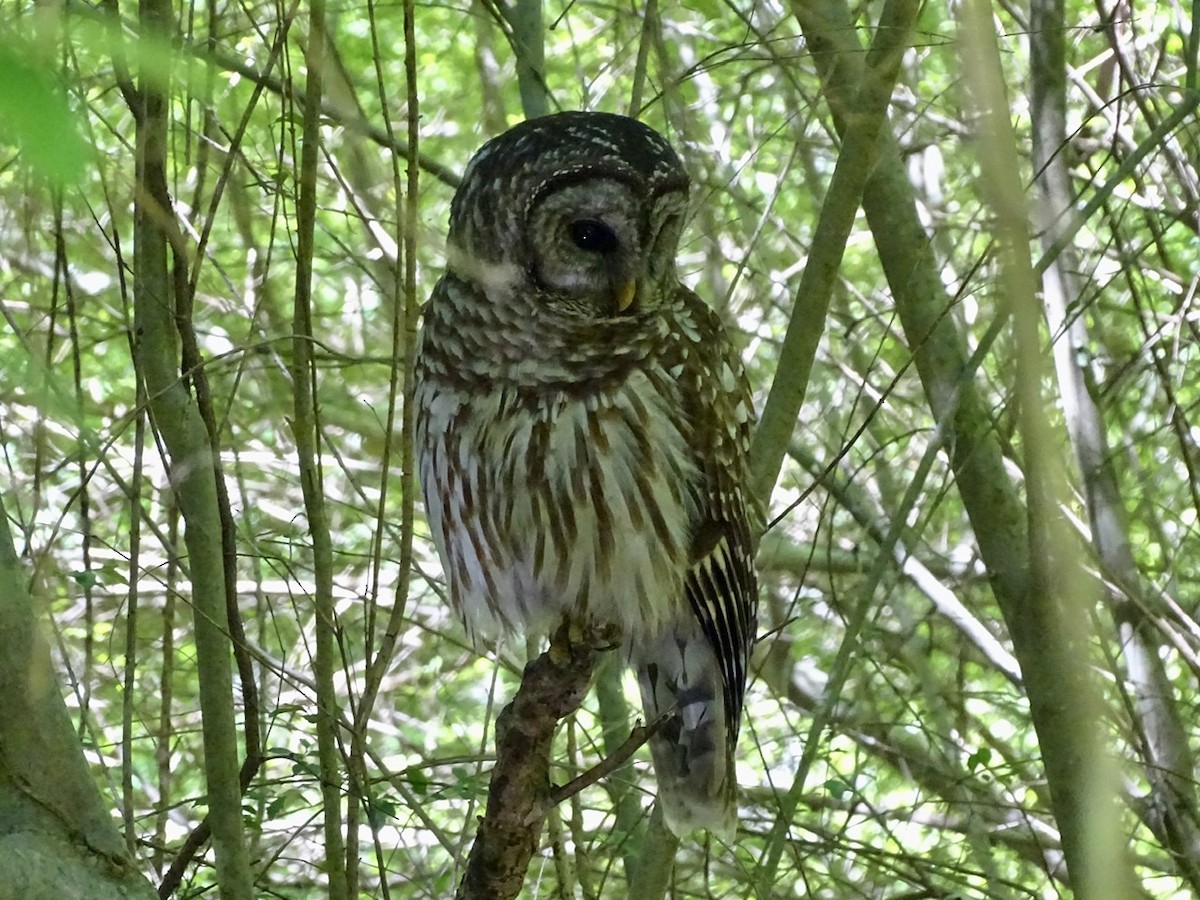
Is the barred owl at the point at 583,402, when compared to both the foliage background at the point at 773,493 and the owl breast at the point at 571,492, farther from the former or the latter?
the foliage background at the point at 773,493

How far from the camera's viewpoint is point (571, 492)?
219cm

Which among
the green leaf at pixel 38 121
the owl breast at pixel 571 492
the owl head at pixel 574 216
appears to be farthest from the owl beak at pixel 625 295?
the green leaf at pixel 38 121

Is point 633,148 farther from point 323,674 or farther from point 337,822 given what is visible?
point 337,822

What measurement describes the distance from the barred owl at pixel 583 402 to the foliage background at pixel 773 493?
174 mm

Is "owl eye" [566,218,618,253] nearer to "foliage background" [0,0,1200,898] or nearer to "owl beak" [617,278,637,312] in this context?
"owl beak" [617,278,637,312]

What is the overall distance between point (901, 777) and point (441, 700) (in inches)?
61.8

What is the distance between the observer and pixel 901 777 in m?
4.31

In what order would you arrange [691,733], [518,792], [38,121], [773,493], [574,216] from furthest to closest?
1. [773,493]
2. [691,733]
3. [574,216]
4. [518,792]
5. [38,121]

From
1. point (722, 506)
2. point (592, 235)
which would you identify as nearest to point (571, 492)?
point (722, 506)

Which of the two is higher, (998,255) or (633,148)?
(633,148)

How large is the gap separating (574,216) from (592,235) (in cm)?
4

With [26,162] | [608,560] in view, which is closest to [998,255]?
[26,162]

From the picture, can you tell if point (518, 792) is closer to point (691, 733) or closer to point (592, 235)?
point (691, 733)

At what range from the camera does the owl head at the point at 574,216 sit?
2.06 metres
